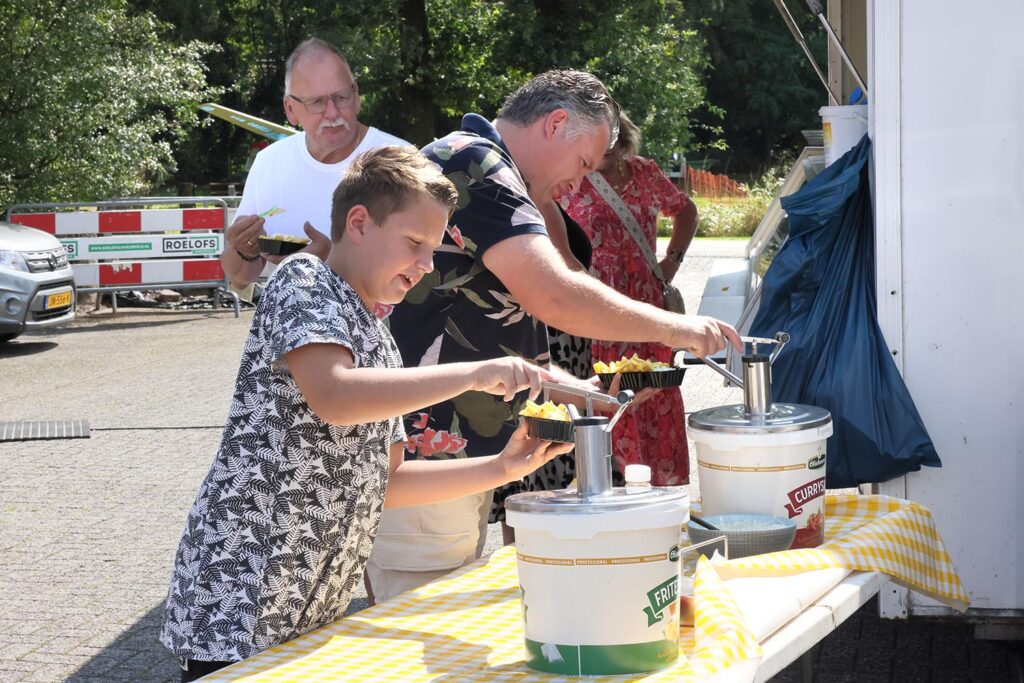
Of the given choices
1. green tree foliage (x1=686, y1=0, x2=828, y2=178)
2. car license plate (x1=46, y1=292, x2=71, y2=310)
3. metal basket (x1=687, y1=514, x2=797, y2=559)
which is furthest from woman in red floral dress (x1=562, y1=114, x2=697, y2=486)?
green tree foliage (x1=686, y1=0, x2=828, y2=178)

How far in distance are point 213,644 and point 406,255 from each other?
0.71 meters

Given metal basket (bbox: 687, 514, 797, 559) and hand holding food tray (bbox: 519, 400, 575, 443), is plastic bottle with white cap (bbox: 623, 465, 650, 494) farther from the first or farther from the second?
metal basket (bbox: 687, 514, 797, 559)

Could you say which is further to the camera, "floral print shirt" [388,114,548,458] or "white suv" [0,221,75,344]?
"white suv" [0,221,75,344]

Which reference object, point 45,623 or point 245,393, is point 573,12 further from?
point 245,393

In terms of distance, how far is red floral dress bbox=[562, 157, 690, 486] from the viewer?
4840 millimetres

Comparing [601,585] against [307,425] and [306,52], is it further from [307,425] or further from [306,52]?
[306,52]

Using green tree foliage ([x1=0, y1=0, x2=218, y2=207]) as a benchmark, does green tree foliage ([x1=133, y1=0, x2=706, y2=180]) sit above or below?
above

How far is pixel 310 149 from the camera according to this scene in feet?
14.0

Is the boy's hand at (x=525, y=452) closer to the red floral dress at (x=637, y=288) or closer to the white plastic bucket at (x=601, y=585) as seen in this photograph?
the white plastic bucket at (x=601, y=585)

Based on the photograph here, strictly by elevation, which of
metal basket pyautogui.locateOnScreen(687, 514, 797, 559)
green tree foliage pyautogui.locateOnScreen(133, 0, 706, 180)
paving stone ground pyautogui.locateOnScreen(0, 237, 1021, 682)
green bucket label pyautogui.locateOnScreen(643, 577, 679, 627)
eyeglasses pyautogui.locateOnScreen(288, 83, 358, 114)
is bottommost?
paving stone ground pyautogui.locateOnScreen(0, 237, 1021, 682)

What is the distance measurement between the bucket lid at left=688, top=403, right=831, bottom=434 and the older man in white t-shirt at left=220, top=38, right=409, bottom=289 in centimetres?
176

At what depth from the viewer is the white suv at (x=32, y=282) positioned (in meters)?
12.3

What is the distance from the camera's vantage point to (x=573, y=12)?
24906 mm

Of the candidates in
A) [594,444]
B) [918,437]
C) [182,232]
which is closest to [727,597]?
[594,444]
